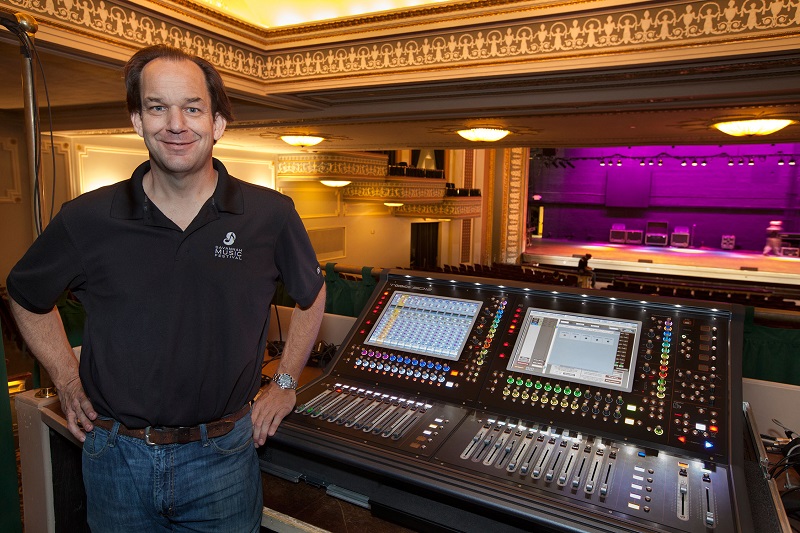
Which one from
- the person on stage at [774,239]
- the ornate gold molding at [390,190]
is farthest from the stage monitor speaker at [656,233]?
the ornate gold molding at [390,190]

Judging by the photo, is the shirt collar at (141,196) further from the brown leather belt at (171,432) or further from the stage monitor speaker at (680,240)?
the stage monitor speaker at (680,240)

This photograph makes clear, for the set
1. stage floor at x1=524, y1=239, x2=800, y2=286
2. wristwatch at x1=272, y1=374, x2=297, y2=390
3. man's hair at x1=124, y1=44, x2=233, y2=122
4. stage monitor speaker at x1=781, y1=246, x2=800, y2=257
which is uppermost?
man's hair at x1=124, y1=44, x2=233, y2=122

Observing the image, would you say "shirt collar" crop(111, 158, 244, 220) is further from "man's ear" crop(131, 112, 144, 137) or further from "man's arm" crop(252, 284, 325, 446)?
"man's arm" crop(252, 284, 325, 446)

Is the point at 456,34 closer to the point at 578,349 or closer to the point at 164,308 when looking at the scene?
the point at 578,349

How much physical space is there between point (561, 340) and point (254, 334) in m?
0.87

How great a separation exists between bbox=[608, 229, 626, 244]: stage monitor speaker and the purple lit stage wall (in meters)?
0.36

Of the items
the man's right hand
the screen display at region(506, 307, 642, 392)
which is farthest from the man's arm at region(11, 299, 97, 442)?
the screen display at region(506, 307, 642, 392)

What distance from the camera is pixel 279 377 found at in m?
1.45

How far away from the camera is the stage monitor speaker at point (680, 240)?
19469 millimetres

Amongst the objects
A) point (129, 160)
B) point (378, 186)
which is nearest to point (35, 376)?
point (129, 160)

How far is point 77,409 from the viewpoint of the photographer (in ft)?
4.10

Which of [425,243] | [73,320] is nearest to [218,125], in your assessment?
[73,320]

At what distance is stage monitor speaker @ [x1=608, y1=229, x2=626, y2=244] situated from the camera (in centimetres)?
2062

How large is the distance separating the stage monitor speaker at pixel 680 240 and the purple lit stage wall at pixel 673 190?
0.37m
